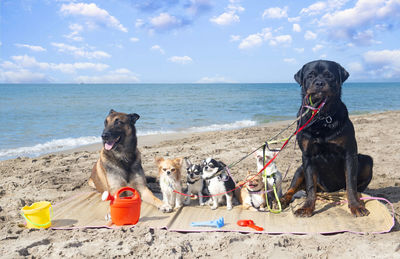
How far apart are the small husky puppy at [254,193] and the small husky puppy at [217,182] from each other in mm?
246

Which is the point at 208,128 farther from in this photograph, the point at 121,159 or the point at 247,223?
the point at 247,223

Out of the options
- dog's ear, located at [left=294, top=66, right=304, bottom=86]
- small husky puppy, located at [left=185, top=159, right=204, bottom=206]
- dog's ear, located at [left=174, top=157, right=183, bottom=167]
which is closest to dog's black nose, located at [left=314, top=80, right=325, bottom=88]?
dog's ear, located at [left=294, top=66, right=304, bottom=86]

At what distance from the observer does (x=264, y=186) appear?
438 centimetres

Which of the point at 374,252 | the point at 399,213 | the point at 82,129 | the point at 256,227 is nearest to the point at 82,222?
the point at 256,227

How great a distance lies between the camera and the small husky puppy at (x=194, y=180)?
14.7ft

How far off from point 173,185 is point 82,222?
1.36 metres

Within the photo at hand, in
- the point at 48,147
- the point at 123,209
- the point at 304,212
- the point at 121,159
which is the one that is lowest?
the point at 48,147

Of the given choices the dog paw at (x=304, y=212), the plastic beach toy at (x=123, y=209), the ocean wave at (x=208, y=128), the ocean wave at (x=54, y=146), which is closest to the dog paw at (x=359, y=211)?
the dog paw at (x=304, y=212)

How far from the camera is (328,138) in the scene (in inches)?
152

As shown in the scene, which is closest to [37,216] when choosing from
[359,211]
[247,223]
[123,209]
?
[123,209]

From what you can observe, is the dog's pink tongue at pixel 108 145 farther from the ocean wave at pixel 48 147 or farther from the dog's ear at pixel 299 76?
the ocean wave at pixel 48 147

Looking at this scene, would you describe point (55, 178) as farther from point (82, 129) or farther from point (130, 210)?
point (82, 129)

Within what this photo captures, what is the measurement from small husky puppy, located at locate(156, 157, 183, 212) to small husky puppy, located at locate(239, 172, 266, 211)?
1.02 meters

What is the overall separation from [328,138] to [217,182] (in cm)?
167
